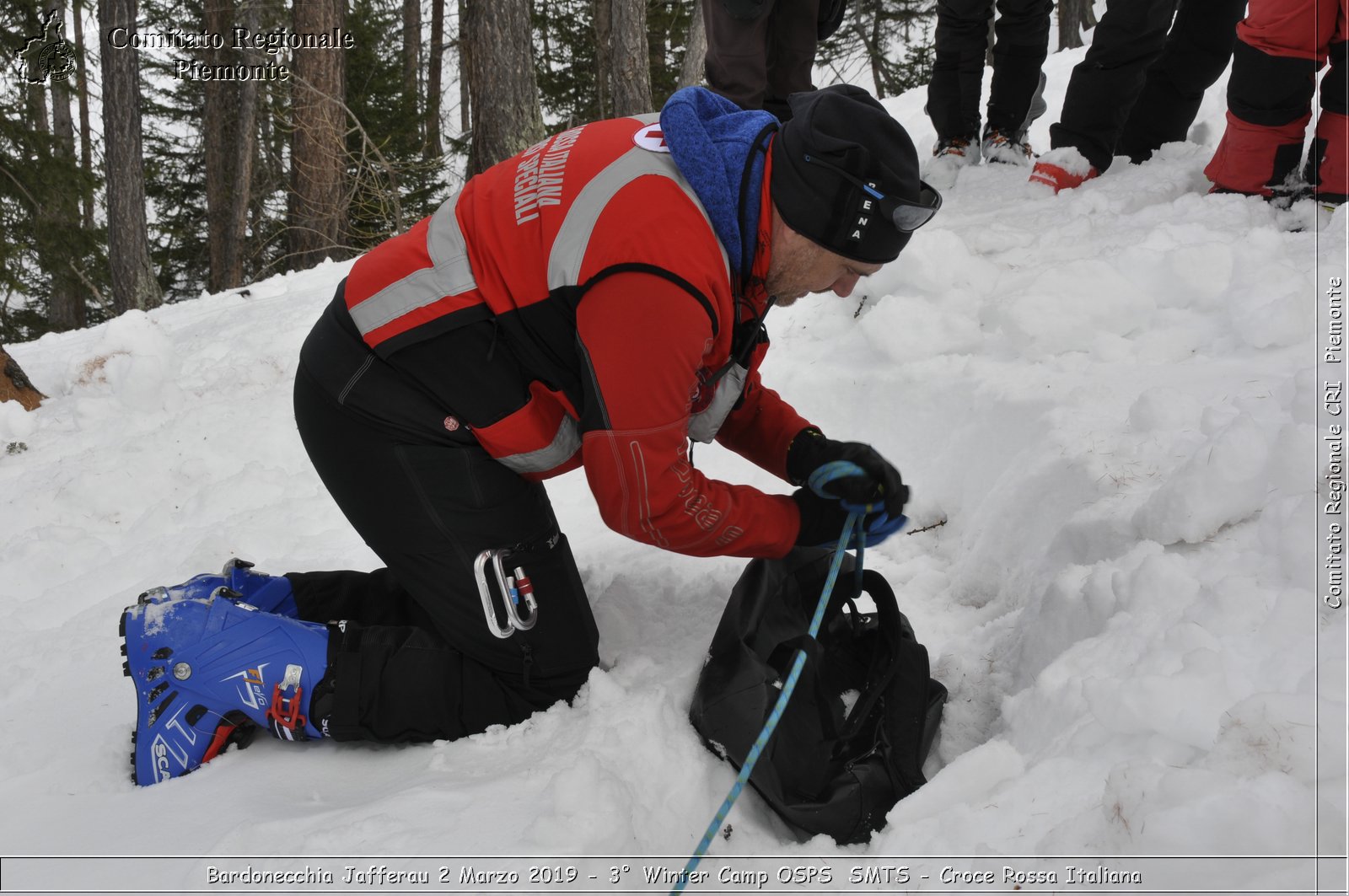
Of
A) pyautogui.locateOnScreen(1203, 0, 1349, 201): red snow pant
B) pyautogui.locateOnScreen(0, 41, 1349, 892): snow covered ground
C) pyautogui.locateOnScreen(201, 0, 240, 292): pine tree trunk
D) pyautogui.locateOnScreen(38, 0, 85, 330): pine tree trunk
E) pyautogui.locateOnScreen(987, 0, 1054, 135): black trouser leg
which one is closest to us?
pyautogui.locateOnScreen(0, 41, 1349, 892): snow covered ground

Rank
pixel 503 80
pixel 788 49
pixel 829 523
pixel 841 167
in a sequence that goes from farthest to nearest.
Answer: pixel 503 80, pixel 788 49, pixel 829 523, pixel 841 167

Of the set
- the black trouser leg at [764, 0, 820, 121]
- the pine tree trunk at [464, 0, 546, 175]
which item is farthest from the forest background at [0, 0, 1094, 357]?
the black trouser leg at [764, 0, 820, 121]

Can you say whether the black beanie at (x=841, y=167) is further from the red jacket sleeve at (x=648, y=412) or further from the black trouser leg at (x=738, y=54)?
the black trouser leg at (x=738, y=54)

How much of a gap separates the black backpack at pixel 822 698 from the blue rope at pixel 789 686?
0.05m

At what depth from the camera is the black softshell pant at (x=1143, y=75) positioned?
4098 millimetres

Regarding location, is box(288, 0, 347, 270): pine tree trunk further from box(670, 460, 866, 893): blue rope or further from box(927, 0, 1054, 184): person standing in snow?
box(670, 460, 866, 893): blue rope

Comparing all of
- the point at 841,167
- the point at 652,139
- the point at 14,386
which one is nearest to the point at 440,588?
the point at 652,139

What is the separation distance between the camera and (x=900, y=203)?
1825 mm

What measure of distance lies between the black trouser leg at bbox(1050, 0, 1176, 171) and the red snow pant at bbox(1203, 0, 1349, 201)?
1.67 ft

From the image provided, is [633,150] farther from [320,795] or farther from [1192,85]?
[1192,85]

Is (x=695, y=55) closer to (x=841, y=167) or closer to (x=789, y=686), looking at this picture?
(x=841, y=167)

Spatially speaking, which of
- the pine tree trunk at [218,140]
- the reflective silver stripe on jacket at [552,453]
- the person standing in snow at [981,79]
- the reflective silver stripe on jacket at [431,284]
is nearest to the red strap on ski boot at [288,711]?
the reflective silver stripe on jacket at [552,453]

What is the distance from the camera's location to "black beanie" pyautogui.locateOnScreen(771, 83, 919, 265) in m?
1.77

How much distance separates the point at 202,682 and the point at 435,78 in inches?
701
